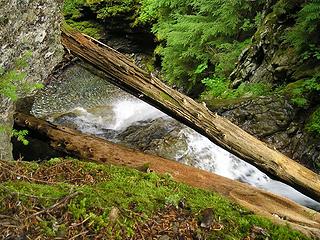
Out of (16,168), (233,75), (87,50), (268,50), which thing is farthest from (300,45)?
(16,168)

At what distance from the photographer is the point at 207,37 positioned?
1148cm

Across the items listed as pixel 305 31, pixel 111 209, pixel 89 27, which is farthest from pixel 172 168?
pixel 89 27

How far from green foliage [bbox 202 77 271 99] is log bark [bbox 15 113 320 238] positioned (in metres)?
3.73

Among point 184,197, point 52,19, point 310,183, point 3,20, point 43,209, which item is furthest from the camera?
point 310,183

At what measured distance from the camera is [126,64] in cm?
609

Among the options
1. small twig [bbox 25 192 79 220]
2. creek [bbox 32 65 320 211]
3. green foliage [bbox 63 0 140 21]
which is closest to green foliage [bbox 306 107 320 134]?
creek [bbox 32 65 320 211]

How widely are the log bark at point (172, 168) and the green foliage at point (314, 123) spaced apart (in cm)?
245

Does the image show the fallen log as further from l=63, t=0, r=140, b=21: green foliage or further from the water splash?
l=63, t=0, r=140, b=21: green foliage

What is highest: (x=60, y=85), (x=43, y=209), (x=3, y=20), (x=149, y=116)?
(x=3, y=20)

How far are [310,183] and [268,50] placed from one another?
4480 millimetres

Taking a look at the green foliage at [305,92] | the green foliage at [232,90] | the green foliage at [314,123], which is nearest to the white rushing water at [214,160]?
the green foliage at [314,123]

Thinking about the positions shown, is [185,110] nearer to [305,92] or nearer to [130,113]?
[305,92]

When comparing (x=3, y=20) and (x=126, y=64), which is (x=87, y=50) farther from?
(x=3, y=20)

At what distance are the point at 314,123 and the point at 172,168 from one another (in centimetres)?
293
